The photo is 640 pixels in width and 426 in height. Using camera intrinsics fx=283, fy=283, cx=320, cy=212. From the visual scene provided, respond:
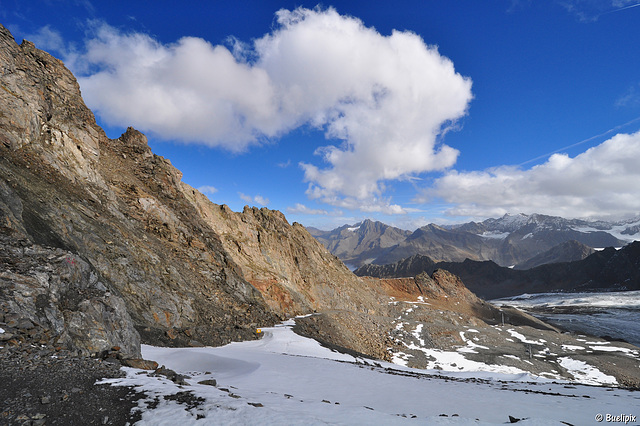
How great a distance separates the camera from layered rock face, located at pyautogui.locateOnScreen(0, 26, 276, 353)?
14.1m

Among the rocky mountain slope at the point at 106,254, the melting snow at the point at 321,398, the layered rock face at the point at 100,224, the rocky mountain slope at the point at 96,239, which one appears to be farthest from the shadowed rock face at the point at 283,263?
the melting snow at the point at 321,398

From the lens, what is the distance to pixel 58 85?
31.3m

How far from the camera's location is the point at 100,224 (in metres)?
22.5

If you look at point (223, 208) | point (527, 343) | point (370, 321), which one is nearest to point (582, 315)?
point (527, 343)

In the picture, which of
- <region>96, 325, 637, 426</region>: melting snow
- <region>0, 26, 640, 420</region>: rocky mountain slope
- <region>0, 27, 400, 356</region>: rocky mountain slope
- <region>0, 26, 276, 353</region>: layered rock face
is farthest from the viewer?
<region>0, 26, 276, 353</region>: layered rock face

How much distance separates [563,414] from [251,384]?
1275 cm

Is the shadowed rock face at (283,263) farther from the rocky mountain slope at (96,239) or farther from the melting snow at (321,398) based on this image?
the melting snow at (321,398)

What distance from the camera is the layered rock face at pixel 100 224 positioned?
14.1 m

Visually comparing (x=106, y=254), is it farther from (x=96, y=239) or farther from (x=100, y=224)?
(x=100, y=224)

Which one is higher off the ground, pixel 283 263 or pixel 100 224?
pixel 100 224

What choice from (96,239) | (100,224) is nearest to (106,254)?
(96,239)

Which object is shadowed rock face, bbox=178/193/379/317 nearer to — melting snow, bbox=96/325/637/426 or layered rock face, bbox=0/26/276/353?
layered rock face, bbox=0/26/276/353

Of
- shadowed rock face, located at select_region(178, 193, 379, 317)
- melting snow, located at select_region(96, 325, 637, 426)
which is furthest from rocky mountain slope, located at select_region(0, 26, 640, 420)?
melting snow, located at select_region(96, 325, 637, 426)

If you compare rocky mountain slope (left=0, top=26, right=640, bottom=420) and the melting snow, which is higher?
rocky mountain slope (left=0, top=26, right=640, bottom=420)
